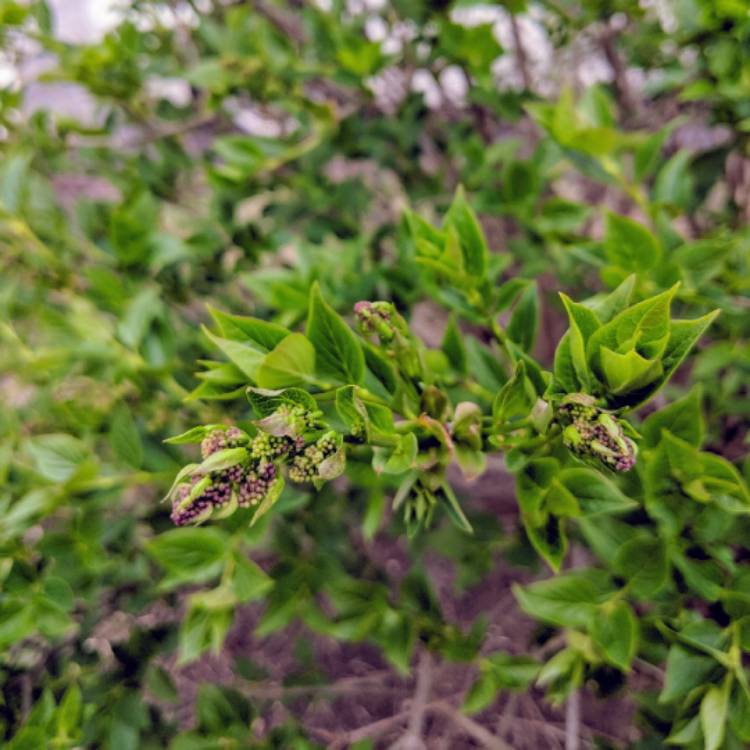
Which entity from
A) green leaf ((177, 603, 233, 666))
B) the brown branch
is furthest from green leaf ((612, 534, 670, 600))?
the brown branch

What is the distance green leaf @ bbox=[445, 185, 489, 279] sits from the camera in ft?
2.66

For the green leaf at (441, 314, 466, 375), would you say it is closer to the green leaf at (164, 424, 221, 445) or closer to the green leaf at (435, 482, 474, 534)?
the green leaf at (435, 482, 474, 534)

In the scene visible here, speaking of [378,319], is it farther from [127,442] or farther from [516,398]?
[127,442]

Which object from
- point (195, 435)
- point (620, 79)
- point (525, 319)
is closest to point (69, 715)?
point (195, 435)

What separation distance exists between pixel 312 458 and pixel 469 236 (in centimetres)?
39

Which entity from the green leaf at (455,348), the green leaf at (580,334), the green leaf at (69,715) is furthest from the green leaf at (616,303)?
the green leaf at (69,715)

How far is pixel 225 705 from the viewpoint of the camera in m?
1.18

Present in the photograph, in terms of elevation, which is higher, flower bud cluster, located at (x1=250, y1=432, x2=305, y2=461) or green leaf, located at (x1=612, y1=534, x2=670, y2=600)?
flower bud cluster, located at (x1=250, y1=432, x2=305, y2=461)

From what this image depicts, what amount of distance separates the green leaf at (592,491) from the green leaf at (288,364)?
0.93ft

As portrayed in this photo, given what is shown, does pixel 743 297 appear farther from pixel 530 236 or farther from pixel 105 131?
pixel 105 131

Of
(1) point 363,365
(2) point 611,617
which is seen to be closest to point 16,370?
(1) point 363,365

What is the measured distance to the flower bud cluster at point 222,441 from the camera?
56cm

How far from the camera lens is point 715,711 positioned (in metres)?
0.75

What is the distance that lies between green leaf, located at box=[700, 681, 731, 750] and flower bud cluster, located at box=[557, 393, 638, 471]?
39cm
